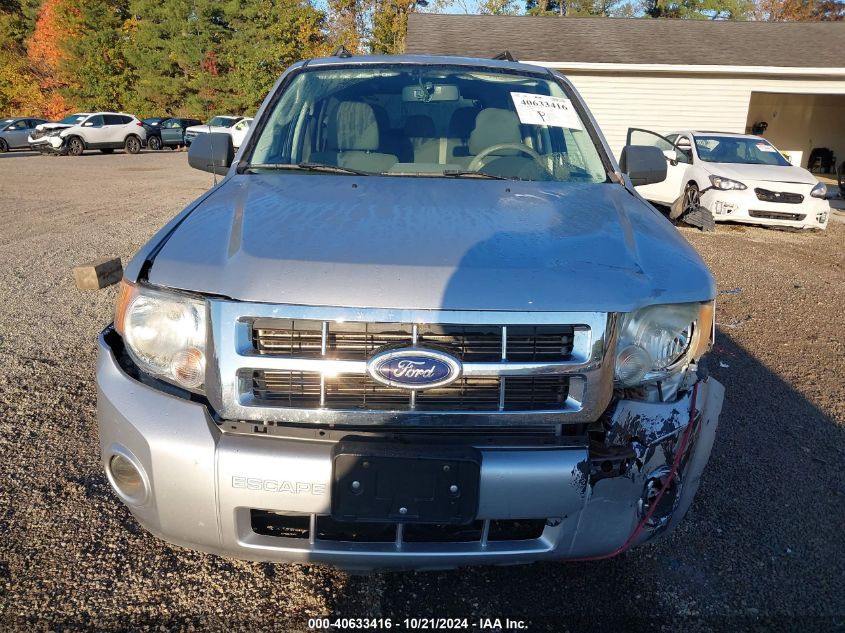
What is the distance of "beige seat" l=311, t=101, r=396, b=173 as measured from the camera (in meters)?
3.07

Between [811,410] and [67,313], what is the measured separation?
5.55 meters

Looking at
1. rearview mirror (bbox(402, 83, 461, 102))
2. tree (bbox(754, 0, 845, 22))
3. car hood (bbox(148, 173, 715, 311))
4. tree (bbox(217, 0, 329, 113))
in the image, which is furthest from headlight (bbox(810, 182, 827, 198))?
tree (bbox(754, 0, 845, 22))

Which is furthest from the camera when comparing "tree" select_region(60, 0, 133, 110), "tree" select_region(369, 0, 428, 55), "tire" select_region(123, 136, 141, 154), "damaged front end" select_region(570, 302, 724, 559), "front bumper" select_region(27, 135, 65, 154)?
"tree" select_region(60, 0, 133, 110)

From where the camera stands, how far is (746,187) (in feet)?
34.7

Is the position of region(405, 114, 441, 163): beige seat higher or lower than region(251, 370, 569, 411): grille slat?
higher

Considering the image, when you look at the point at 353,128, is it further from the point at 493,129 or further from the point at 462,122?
the point at 493,129

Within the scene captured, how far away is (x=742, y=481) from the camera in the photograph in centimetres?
313

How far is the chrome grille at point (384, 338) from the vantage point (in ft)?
5.85

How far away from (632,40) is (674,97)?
2522mm

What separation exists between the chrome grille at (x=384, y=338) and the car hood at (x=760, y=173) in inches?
409

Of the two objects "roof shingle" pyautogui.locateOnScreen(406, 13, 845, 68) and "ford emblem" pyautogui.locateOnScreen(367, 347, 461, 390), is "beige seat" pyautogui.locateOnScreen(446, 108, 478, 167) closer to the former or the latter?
"ford emblem" pyautogui.locateOnScreen(367, 347, 461, 390)

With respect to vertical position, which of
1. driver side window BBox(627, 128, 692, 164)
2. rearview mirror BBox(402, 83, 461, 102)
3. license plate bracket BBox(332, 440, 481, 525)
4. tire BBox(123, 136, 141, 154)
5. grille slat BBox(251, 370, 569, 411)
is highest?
rearview mirror BBox(402, 83, 461, 102)

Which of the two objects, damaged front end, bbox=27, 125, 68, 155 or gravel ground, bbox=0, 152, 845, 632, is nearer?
gravel ground, bbox=0, 152, 845, 632

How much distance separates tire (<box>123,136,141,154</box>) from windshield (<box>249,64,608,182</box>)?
2978 centimetres
